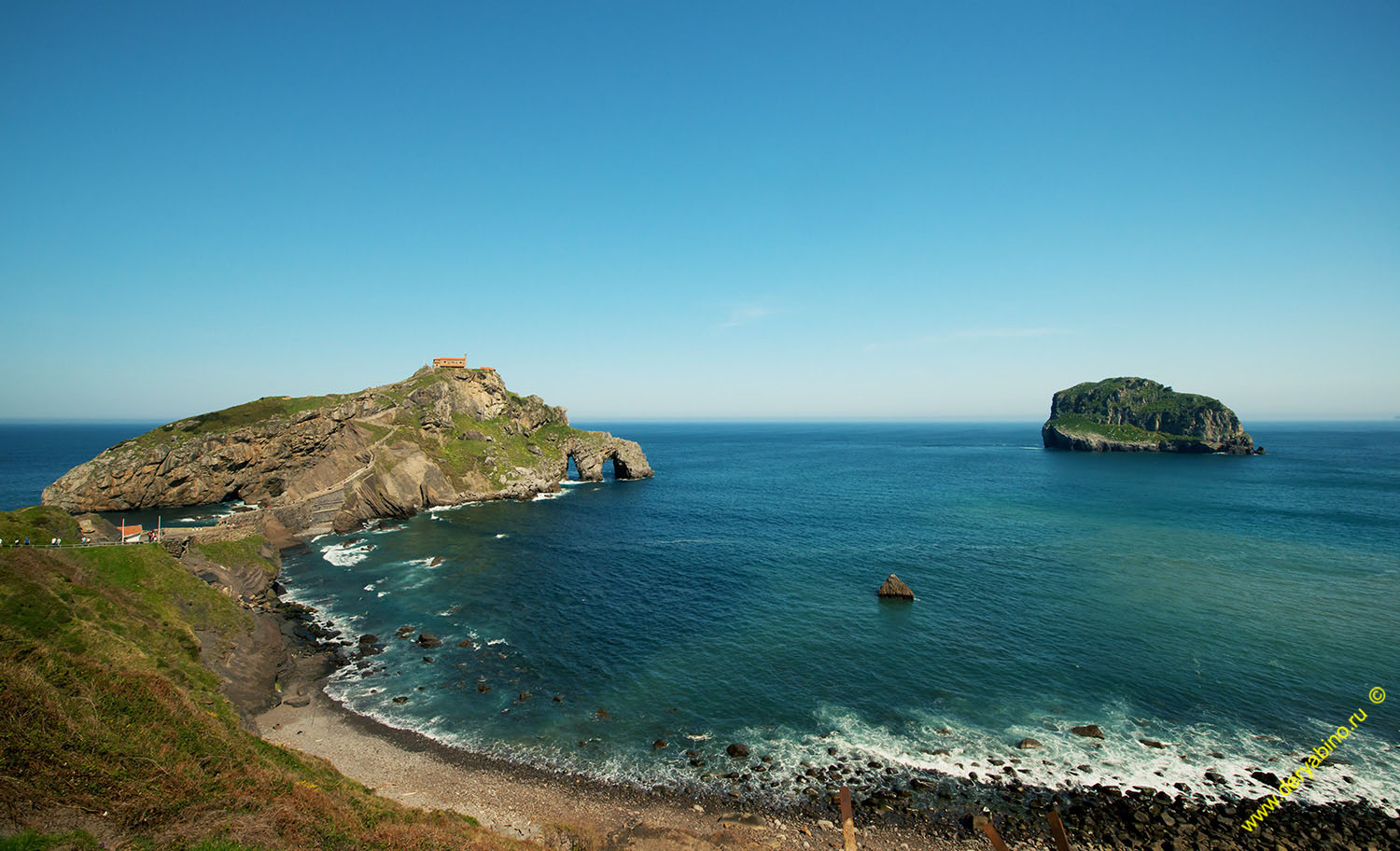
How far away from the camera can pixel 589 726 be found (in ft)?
120

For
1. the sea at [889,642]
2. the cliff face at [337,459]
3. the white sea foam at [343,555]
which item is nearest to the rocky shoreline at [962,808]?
the sea at [889,642]

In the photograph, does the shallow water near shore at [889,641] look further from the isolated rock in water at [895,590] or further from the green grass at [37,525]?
the green grass at [37,525]

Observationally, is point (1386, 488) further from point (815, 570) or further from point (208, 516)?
point (208, 516)

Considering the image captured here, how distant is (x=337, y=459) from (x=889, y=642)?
293 feet

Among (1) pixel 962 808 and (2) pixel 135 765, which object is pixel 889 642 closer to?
(1) pixel 962 808

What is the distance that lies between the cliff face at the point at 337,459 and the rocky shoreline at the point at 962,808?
68.5 m

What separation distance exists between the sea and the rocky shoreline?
0.56 meters

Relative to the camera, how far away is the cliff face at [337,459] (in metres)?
88.2

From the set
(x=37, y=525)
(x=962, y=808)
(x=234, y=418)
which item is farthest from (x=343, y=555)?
(x=962, y=808)

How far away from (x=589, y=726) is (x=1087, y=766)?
30.2 meters

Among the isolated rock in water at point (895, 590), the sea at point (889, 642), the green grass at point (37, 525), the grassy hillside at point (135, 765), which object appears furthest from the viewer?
the isolated rock in water at point (895, 590)

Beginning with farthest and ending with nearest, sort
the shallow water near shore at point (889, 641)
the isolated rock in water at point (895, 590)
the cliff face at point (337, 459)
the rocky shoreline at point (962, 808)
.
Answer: the cliff face at point (337, 459) < the isolated rock in water at point (895, 590) < the shallow water near shore at point (889, 641) < the rocky shoreline at point (962, 808)

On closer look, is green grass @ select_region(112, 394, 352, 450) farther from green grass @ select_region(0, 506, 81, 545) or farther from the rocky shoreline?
the rocky shoreline

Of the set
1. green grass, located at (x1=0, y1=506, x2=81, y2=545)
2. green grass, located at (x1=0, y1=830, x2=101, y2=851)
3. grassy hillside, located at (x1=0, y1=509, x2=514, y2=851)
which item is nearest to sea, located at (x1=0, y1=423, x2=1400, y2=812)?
grassy hillside, located at (x1=0, y1=509, x2=514, y2=851)
